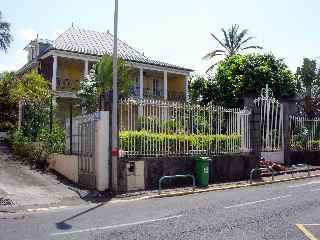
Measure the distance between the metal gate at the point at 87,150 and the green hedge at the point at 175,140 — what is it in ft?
3.32

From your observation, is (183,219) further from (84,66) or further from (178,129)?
(84,66)

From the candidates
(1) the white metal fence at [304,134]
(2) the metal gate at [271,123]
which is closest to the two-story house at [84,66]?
(2) the metal gate at [271,123]

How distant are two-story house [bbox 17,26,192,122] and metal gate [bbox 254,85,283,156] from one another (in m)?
13.7

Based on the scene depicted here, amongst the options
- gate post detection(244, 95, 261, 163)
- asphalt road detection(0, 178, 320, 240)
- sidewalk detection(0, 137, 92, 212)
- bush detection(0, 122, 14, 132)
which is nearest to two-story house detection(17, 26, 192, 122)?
bush detection(0, 122, 14, 132)

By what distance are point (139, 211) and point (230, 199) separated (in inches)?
119

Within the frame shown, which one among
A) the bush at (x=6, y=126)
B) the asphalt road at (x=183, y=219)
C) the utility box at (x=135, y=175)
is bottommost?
the asphalt road at (x=183, y=219)

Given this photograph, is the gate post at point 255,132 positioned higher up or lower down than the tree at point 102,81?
lower down

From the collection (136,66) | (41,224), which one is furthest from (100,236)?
(136,66)

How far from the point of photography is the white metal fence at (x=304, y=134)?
23562 millimetres

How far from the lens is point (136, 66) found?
35.1 metres

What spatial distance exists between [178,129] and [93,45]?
20.6 m

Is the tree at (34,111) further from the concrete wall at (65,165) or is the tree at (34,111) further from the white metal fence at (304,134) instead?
the white metal fence at (304,134)

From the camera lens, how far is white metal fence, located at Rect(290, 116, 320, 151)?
23562 millimetres

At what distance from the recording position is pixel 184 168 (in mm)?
16594
